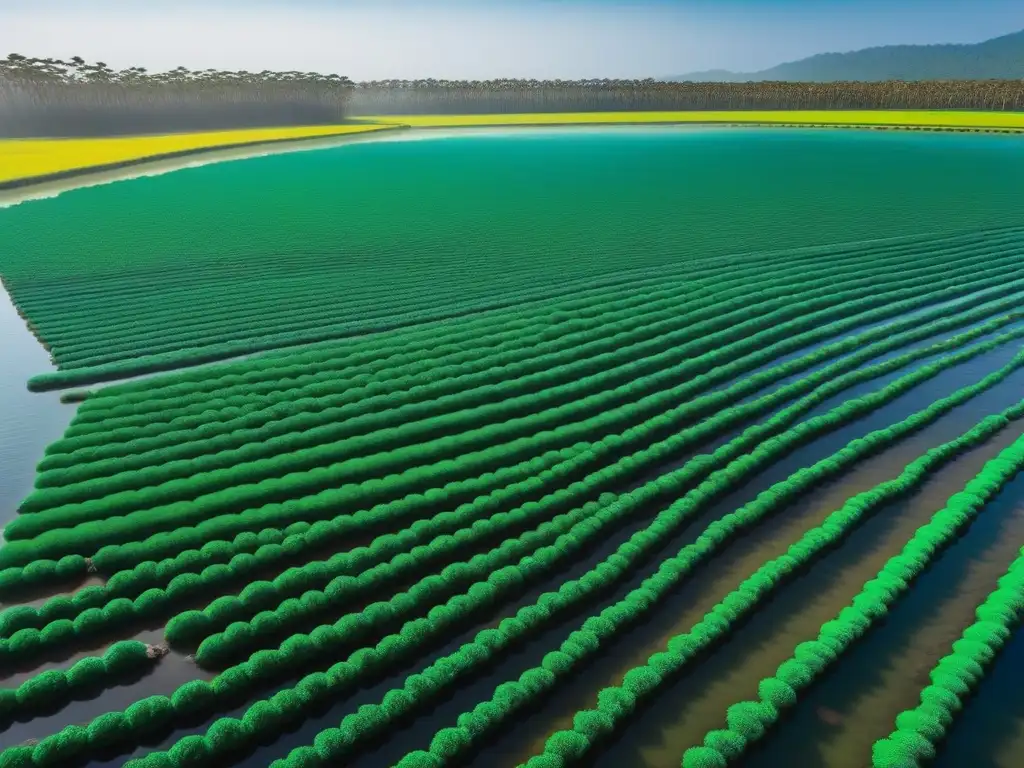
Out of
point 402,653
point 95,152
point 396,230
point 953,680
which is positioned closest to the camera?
point 953,680

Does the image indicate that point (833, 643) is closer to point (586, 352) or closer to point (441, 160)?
point (586, 352)

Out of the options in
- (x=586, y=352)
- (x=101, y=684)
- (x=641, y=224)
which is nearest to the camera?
(x=101, y=684)

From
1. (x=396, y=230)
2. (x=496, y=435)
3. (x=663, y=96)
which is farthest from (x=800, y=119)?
(x=496, y=435)

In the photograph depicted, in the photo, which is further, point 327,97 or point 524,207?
point 327,97

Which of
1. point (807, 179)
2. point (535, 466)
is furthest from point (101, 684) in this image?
point (807, 179)

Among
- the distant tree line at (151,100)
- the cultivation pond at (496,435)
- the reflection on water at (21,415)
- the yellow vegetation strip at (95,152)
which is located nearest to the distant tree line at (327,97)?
the distant tree line at (151,100)

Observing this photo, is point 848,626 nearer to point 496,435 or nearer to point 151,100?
point 496,435

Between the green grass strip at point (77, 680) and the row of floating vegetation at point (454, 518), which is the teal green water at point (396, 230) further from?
the green grass strip at point (77, 680)
